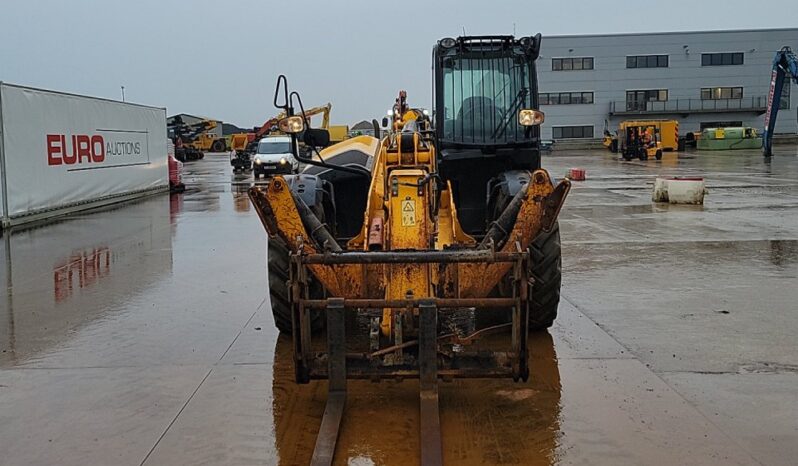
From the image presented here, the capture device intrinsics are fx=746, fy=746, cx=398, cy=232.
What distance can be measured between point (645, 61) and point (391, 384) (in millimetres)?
65942

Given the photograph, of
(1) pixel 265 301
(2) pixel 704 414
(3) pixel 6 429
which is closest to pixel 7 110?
(1) pixel 265 301

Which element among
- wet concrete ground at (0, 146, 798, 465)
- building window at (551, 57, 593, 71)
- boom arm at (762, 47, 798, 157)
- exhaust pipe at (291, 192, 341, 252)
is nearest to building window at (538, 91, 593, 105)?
building window at (551, 57, 593, 71)

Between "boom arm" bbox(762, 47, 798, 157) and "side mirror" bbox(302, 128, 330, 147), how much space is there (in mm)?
39447

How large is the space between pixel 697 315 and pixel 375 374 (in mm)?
3858

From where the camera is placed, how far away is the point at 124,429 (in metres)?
4.51

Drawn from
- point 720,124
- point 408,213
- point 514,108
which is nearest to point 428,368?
point 408,213

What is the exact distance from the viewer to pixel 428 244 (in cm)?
509

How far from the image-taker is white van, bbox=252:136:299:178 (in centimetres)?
3077

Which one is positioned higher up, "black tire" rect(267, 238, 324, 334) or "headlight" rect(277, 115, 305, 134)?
"headlight" rect(277, 115, 305, 134)

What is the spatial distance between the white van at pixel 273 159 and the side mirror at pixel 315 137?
25.1 metres

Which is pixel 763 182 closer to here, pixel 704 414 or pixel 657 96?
pixel 704 414

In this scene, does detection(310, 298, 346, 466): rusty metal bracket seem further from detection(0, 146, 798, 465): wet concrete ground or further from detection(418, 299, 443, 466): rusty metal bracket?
detection(418, 299, 443, 466): rusty metal bracket

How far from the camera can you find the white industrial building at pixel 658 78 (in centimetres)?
6456

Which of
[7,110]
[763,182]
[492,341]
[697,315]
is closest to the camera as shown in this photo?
[492,341]
